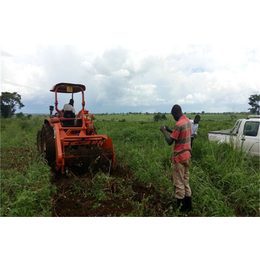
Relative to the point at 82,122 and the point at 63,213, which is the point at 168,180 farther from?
the point at 82,122

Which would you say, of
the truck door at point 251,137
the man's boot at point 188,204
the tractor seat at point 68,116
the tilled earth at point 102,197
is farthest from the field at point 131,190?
the tractor seat at point 68,116

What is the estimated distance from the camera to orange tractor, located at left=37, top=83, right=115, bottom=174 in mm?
4730

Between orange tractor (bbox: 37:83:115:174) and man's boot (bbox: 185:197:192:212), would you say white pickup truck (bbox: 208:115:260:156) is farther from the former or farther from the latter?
orange tractor (bbox: 37:83:115:174)

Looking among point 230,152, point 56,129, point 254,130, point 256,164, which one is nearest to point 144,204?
point 56,129

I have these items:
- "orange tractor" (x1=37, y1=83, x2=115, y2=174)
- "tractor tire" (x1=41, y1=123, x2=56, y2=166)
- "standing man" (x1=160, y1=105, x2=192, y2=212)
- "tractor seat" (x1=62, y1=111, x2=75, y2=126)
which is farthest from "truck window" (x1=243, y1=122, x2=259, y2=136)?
"tractor tire" (x1=41, y1=123, x2=56, y2=166)

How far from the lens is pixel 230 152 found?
5.81 meters

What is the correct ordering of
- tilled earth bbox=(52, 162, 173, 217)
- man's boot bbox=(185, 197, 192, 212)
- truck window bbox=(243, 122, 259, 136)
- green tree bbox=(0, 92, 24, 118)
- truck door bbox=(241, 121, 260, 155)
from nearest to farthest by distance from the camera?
tilled earth bbox=(52, 162, 173, 217)
man's boot bbox=(185, 197, 192, 212)
truck door bbox=(241, 121, 260, 155)
truck window bbox=(243, 122, 259, 136)
green tree bbox=(0, 92, 24, 118)

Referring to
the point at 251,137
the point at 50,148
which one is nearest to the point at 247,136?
the point at 251,137

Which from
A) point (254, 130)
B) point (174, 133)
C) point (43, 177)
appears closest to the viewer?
point (174, 133)

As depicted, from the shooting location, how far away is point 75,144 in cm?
510

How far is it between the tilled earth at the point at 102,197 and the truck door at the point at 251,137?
362cm

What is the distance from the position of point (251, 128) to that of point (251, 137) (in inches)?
12.8

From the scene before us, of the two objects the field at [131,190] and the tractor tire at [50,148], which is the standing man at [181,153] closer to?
the field at [131,190]

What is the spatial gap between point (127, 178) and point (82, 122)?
84.1 inches
